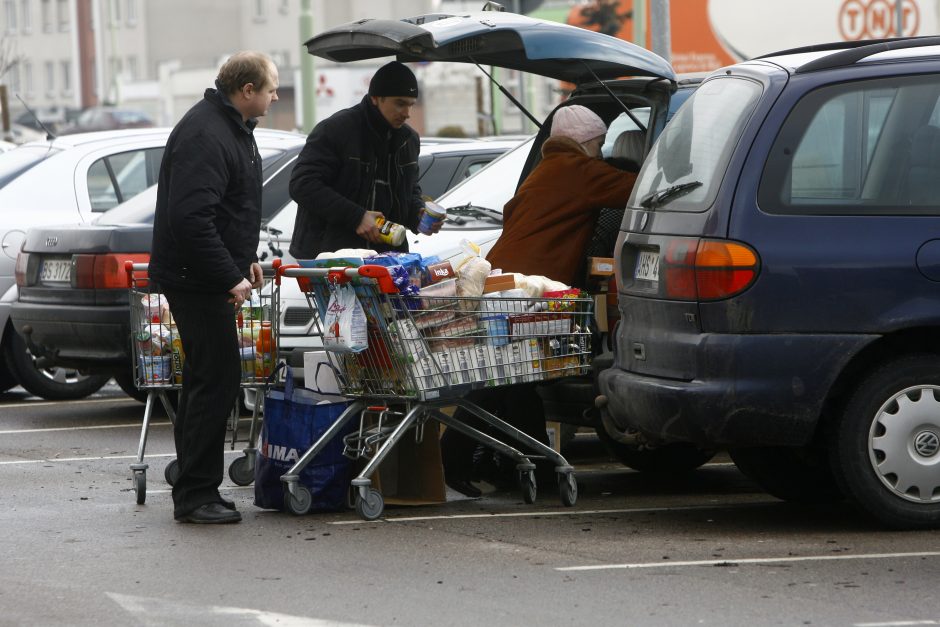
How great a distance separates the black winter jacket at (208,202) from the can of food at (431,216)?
1.27 m

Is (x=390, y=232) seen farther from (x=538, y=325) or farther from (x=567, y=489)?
(x=567, y=489)

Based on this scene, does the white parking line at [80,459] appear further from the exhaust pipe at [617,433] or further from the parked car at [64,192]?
the parked car at [64,192]

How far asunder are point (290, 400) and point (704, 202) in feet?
6.68

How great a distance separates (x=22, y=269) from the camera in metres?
11.2

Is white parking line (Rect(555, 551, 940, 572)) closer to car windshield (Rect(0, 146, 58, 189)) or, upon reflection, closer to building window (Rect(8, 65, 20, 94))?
car windshield (Rect(0, 146, 58, 189))

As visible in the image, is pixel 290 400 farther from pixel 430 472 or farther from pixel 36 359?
pixel 36 359

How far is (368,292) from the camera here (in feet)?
22.9

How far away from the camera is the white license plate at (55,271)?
10.8 metres

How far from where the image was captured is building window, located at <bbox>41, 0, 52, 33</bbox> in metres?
101

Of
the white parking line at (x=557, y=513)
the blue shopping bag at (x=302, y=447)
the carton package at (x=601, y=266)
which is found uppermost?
the carton package at (x=601, y=266)

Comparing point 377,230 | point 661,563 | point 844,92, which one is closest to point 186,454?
point 377,230

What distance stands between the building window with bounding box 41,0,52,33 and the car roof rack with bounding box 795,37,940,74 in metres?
98.8

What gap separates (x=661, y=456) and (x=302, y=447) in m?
2.06

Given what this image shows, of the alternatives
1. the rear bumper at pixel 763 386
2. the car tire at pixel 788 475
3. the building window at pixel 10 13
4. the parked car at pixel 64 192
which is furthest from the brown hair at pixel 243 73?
the building window at pixel 10 13
